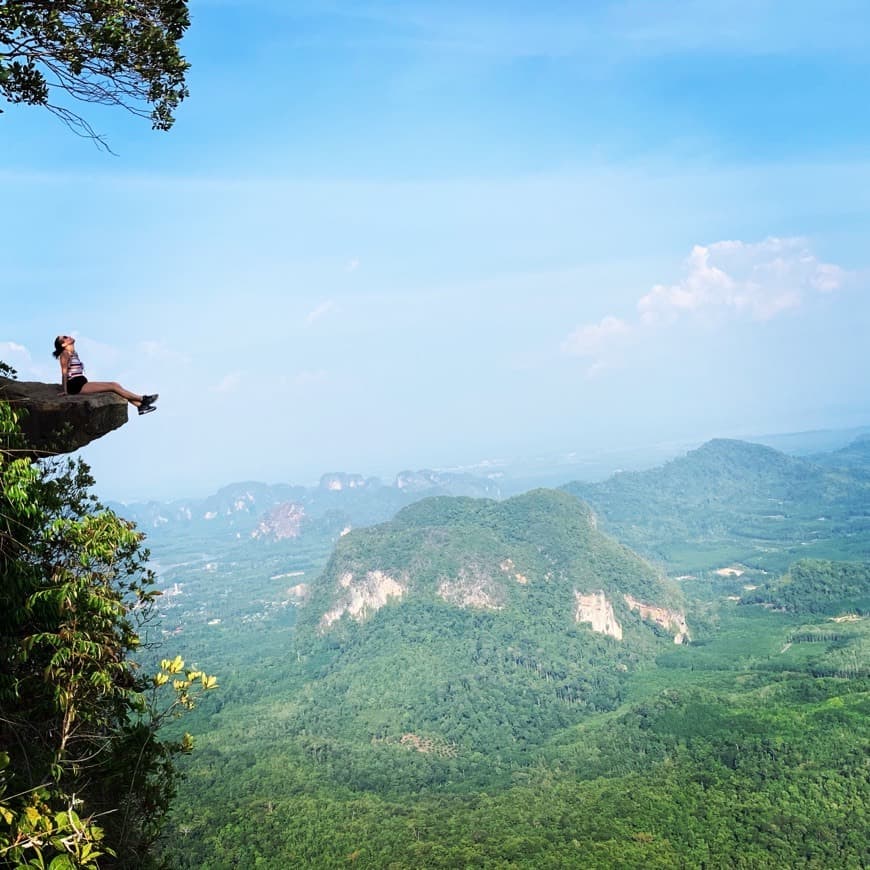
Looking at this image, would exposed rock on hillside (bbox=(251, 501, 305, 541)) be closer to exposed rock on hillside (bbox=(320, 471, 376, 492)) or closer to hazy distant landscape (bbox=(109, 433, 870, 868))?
hazy distant landscape (bbox=(109, 433, 870, 868))

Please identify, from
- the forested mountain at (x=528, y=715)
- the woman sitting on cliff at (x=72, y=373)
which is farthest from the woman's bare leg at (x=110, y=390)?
the forested mountain at (x=528, y=715)

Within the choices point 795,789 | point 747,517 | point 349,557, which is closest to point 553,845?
point 795,789

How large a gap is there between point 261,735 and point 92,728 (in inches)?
1721

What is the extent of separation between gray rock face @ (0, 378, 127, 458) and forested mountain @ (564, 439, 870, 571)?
89.1m

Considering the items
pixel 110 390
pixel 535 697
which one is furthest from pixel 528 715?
pixel 110 390

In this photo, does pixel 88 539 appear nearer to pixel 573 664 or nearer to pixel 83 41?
pixel 83 41

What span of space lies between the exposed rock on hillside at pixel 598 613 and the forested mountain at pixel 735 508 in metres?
31.4

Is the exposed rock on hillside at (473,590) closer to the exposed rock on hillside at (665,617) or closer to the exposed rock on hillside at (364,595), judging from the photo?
the exposed rock on hillside at (364,595)

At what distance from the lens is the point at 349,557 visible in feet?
234

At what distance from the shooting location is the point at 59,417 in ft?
17.2

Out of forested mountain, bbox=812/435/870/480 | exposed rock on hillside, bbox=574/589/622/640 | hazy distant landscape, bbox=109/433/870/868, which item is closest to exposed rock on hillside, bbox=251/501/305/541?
hazy distant landscape, bbox=109/433/870/868

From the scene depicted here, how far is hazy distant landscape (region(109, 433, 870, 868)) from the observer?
79.6ft

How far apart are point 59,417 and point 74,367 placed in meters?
0.65

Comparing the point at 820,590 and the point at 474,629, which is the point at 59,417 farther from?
the point at 820,590
